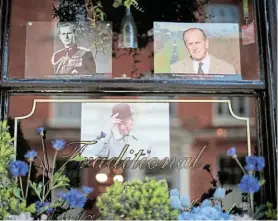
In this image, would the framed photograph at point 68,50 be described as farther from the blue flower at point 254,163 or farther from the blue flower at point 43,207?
the blue flower at point 254,163

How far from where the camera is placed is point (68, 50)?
7.80ft

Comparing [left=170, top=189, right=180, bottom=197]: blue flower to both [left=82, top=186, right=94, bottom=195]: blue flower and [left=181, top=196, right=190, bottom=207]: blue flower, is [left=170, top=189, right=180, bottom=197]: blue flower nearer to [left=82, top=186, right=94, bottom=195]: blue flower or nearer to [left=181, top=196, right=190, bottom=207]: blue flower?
[left=181, top=196, right=190, bottom=207]: blue flower

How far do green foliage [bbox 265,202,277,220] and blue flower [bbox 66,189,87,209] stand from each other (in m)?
0.68

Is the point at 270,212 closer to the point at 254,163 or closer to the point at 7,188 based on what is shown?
the point at 254,163

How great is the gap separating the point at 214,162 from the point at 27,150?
2.41ft

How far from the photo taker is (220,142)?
2.29 metres

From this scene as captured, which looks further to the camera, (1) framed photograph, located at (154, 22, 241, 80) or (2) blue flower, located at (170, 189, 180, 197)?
(1) framed photograph, located at (154, 22, 241, 80)

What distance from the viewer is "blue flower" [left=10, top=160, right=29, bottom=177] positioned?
2.07 meters

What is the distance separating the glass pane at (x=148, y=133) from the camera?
2.24 m

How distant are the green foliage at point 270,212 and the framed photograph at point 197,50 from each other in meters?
0.53

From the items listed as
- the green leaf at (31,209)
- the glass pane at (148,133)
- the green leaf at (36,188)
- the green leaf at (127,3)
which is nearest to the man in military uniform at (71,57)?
the glass pane at (148,133)

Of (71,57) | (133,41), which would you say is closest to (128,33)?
(133,41)

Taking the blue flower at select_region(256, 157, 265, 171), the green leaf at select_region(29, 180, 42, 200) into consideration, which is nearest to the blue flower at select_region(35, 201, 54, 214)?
the green leaf at select_region(29, 180, 42, 200)

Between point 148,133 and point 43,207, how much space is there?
1.65 feet
